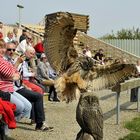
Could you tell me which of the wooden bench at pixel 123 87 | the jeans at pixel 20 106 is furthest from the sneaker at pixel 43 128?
the wooden bench at pixel 123 87

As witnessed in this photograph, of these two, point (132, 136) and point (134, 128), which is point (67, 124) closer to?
point (134, 128)

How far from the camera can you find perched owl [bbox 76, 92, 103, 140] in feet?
18.5

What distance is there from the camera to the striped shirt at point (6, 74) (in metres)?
7.24

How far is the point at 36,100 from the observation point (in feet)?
29.1

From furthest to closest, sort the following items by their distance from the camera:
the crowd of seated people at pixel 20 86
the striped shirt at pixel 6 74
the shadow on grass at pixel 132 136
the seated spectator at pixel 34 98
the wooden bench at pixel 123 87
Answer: the wooden bench at pixel 123 87, the shadow on grass at pixel 132 136, the seated spectator at pixel 34 98, the crowd of seated people at pixel 20 86, the striped shirt at pixel 6 74

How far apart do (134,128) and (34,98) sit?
2.38m

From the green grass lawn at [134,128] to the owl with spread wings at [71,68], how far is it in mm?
3023

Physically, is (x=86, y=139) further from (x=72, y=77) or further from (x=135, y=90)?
(x=135, y=90)

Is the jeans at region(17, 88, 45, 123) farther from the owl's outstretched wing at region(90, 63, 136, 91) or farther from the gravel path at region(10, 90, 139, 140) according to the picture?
the owl's outstretched wing at region(90, 63, 136, 91)

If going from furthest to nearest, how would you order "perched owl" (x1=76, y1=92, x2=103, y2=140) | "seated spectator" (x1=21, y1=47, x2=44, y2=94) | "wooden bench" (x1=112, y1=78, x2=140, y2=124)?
"wooden bench" (x1=112, y1=78, x2=140, y2=124) → "seated spectator" (x1=21, y1=47, x2=44, y2=94) → "perched owl" (x1=76, y1=92, x2=103, y2=140)

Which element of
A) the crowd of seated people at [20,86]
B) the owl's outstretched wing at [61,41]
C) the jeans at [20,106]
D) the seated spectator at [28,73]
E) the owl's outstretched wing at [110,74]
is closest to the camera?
the owl's outstretched wing at [110,74]

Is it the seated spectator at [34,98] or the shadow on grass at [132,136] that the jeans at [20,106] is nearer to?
the seated spectator at [34,98]

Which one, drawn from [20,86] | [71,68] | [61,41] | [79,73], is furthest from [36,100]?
[79,73]

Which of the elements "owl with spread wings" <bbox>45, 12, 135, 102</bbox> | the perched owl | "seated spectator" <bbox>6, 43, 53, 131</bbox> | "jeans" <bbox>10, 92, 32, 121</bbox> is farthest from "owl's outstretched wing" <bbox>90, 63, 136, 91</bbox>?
"seated spectator" <bbox>6, 43, 53, 131</bbox>
